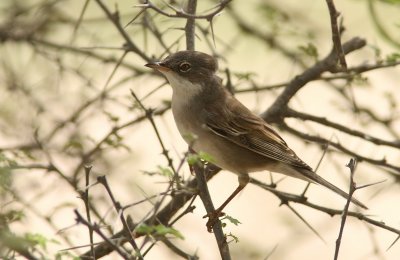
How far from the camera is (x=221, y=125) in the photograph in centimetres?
584

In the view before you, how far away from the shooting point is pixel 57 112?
23.9 ft

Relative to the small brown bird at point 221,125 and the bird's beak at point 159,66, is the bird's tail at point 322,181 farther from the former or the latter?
the bird's beak at point 159,66

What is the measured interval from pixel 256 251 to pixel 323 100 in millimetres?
5335

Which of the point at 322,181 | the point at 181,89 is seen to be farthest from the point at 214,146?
the point at 322,181

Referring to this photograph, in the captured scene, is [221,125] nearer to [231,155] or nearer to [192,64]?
[231,155]

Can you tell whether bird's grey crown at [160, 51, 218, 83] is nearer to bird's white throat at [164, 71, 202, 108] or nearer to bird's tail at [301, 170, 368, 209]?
bird's white throat at [164, 71, 202, 108]

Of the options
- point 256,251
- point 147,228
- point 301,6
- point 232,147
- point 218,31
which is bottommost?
point 147,228

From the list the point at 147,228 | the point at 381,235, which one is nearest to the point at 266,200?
the point at 381,235

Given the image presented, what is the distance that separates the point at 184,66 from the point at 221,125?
57cm

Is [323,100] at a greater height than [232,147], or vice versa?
[323,100]

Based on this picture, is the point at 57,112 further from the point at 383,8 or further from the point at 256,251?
the point at 383,8

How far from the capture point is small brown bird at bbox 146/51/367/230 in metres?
5.68

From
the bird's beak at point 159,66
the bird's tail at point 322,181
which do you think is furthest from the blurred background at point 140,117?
the bird's tail at point 322,181

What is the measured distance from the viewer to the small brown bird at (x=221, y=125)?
5676 millimetres
